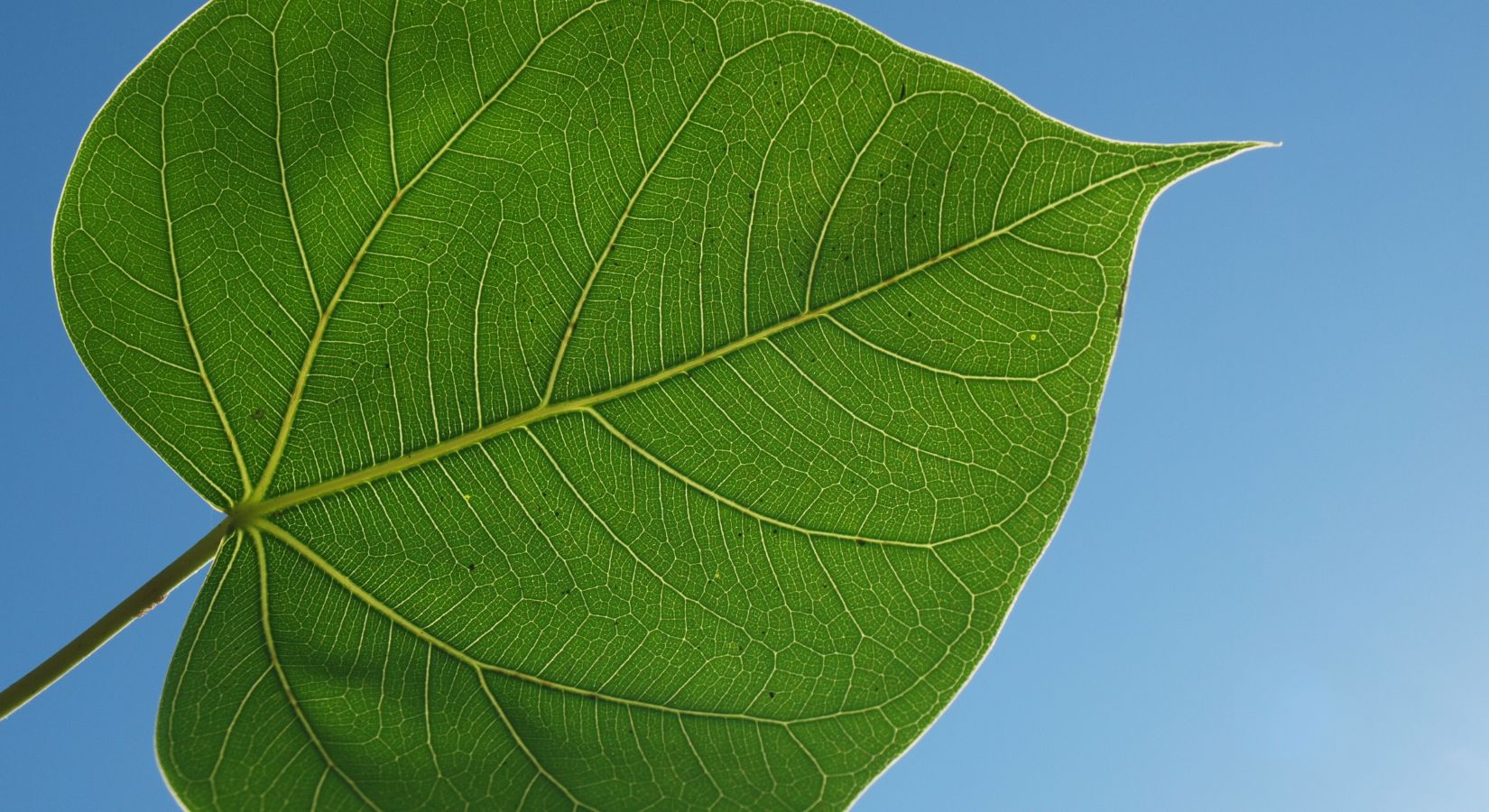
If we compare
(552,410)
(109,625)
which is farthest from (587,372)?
(109,625)

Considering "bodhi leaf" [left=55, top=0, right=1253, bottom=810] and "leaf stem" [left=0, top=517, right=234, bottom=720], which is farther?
"bodhi leaf" [left=55, top=0, right=1253, bottom=810]

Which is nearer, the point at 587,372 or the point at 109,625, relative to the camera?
the point at 109,625

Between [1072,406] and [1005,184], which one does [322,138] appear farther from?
[1072,406]

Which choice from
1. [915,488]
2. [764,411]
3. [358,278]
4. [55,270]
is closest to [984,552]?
[915,488]

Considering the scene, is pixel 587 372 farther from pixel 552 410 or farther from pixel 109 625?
pixel 109 625

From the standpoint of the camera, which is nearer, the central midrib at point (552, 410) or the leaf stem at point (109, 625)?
the leaf stem at point (109, 625)

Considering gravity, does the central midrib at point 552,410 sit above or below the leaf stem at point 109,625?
above
